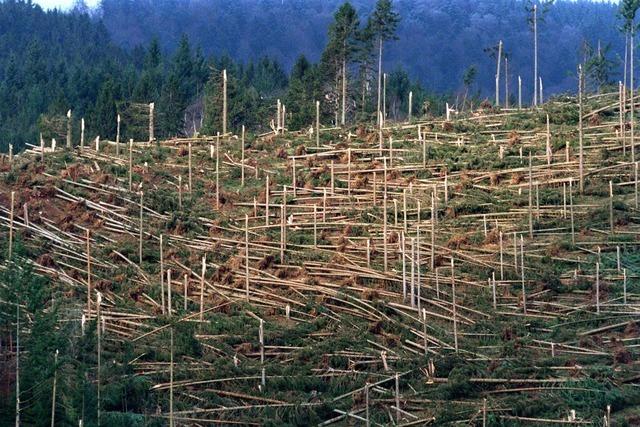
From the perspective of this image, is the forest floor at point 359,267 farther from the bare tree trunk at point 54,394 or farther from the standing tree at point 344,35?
the standing tree at point 344,35

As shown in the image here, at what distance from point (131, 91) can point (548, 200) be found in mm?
30015

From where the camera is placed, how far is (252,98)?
4416cm

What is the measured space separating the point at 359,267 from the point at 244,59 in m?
90.8

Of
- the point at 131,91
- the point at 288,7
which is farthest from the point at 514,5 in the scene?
the point at 131,91

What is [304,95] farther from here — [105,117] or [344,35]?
[105,117]

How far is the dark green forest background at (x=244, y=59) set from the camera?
4312 cm

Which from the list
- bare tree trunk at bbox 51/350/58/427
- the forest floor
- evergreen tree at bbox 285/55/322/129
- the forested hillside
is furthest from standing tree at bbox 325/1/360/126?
the forested hillside

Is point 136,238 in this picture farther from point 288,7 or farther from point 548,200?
point 288,7

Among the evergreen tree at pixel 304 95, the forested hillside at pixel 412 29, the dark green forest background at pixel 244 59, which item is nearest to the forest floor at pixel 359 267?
the dark green forest background at pixel 244 59

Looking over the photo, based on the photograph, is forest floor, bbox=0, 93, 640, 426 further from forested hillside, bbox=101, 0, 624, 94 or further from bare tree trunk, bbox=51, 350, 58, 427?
forested hillside, bbox=101, 0, 624, 94

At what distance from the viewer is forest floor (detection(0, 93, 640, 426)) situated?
18234 millimetres

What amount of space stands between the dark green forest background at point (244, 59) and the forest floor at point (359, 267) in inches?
150

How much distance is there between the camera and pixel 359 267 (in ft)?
73.3

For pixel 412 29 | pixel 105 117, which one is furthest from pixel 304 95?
pixel 412 29
